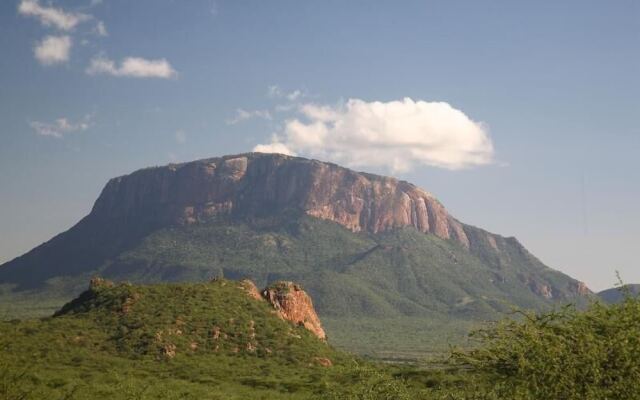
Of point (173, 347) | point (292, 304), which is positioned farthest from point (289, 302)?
point (173, 347)

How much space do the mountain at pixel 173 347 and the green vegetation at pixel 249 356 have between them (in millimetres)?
226

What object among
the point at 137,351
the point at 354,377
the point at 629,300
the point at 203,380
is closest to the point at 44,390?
the point at 203,380

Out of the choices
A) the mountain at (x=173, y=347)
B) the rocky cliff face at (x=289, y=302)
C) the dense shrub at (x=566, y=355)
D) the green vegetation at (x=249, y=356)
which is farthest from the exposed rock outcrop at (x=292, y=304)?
the dense shrub at (x=566, y=355)

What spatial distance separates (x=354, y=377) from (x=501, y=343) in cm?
5037

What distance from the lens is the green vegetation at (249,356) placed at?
84.5 ft

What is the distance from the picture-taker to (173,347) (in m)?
91.4

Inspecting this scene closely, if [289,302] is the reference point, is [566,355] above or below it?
below

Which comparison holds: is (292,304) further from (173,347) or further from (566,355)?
(566,355)

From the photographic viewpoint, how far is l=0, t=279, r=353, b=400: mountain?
68.0m

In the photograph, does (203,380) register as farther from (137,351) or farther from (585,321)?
(585,321)

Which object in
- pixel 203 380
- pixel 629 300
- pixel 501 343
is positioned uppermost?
pixel 629 300

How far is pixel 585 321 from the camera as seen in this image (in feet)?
90.9

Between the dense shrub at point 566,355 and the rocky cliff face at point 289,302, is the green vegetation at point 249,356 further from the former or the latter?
the rocky cliff face at point 289,302

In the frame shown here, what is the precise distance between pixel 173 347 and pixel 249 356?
11.4 meters
